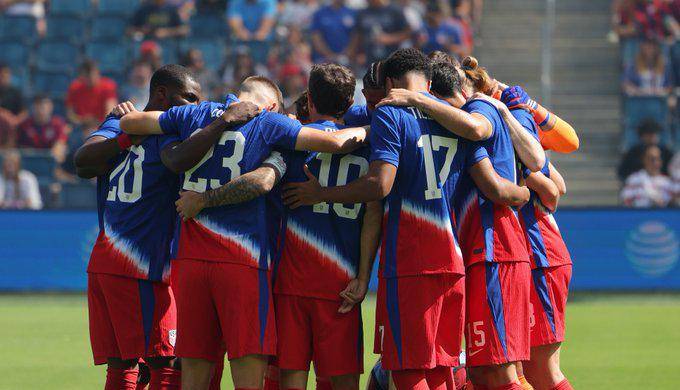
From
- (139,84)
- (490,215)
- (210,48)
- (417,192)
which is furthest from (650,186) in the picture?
(417,192)

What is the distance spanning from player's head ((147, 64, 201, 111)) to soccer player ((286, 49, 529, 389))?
1178 millimetres

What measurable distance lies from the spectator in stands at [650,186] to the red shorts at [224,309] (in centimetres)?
1152

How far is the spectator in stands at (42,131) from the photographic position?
18297mm

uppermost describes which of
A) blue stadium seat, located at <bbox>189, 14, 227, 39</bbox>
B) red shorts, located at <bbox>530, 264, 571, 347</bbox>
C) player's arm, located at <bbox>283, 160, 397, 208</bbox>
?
blue stadium seat, located at <bbox>189, 14, 227, 39</bbox>

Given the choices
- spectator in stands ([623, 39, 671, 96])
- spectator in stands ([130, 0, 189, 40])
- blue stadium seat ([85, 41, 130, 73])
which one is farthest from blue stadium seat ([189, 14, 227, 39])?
spectator in stands ([623, 39, 671, 96])

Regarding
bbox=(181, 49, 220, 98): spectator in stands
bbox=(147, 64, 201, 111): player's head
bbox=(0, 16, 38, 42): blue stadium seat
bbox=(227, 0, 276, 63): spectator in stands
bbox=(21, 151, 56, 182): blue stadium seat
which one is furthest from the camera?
bbox=(0, 16, 38, 42): blue stadium seat

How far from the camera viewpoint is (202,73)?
1903 cm

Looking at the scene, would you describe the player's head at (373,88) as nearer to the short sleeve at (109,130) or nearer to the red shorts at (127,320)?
the short sleeve at (109,130)

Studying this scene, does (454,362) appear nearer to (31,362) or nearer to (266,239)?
(266,239)

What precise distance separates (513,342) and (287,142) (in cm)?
165

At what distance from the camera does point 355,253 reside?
620 centimetres

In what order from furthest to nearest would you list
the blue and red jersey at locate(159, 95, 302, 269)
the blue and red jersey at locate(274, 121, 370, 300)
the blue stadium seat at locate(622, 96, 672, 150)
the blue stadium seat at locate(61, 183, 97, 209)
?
the blue stadium seat at locate(622, 96, 672, 150), the blue stadium seat at locate(61, 183, 97, 209), the blue and red jersey at locate(274, 121, 370, 300), the blue and red jersey at locate(159, 95, 302, 269)

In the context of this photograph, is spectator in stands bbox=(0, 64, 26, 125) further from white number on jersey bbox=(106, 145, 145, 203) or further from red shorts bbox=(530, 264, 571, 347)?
red shorts bbox=(530, 264, 571, 347)

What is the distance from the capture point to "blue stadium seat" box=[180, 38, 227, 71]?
779 inches
